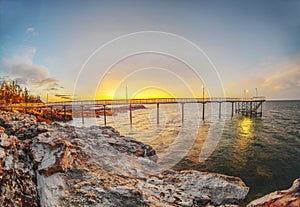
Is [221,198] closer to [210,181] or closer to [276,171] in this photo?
[210,181]

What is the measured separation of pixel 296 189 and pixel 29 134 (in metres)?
10.2

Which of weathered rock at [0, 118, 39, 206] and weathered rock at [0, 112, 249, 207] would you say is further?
weathered rock at [0, 112, 249, 207]

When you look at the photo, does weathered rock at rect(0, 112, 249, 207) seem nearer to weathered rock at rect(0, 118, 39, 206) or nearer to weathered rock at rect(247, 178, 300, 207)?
weathered rock at rect(0, 118, 39, 206)

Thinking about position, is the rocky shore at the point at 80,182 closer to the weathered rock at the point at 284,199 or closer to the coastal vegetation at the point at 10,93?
the weathered rock at the point at 284,199

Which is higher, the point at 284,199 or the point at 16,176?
the point at 284,199

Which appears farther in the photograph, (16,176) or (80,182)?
(80,182)

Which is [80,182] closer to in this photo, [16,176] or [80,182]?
[80,182]

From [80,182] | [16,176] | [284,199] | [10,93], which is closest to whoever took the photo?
[284,199]

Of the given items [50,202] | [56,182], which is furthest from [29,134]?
[50,202]

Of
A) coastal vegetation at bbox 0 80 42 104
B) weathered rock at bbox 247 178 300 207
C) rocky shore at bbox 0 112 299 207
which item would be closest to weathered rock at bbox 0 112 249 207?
rocky shore at bbox 0 112 299 207

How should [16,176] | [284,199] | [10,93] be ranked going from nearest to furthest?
[284,199] < [16,176] < [10,93]

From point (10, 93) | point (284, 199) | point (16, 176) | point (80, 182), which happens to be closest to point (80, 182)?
point (80, 182)

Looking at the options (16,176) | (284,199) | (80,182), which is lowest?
(80,182)

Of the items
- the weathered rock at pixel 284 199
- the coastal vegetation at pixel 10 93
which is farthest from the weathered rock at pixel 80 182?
the coastal vegetation at pixel 10 93
